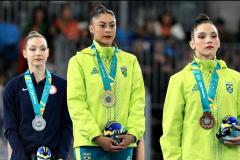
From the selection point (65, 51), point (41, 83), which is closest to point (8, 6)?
point (65, 51)

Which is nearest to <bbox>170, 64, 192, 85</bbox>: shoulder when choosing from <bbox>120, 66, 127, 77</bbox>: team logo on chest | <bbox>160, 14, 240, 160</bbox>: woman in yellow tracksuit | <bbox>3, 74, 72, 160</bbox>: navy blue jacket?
<bbox>160, 14, 240, 160</bbox>: woman in yellow tracksuit

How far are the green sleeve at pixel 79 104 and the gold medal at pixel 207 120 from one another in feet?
3.07

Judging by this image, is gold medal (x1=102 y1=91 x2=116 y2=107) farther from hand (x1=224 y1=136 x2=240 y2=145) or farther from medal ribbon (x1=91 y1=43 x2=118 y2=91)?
hand (x1=224 y1=136 x2=240 y2=145)

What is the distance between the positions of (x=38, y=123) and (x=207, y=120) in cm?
166

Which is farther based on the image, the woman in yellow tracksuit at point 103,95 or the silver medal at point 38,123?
the silver medal at point 38,123

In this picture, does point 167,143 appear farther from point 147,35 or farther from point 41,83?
point 147,35

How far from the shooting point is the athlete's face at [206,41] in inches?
350

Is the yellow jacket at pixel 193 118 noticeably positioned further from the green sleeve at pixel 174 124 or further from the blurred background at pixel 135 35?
the blurred background at pixel 135 35

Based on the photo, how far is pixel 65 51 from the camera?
16156mm

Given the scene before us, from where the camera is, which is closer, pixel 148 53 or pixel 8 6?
pixel 148 53

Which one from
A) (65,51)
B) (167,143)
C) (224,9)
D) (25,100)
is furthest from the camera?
(224,9)

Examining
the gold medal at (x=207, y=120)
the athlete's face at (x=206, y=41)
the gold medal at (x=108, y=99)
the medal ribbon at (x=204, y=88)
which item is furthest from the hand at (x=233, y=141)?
the gold medal at (x=108, y=99)

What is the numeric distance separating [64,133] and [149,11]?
9.53m

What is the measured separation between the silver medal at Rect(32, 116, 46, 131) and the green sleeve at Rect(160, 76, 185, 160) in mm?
1219
